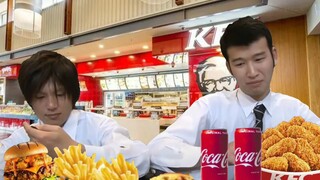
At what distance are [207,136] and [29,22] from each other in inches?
184

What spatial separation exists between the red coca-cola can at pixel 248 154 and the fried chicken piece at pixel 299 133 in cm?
28

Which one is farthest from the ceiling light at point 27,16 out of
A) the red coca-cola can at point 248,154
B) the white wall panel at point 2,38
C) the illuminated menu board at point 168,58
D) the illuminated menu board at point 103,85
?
the white wall panel at point 2,38

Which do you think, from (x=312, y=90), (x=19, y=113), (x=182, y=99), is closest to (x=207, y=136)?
(x=312, y=90)

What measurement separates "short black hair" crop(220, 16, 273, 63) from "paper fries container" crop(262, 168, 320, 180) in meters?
0.66

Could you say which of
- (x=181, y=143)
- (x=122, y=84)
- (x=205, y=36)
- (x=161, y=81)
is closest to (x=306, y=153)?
(x=181, y=143)

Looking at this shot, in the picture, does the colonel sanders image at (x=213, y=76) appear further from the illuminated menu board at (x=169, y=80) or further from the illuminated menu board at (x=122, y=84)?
the illuminated menu board at (x=122, y=84)

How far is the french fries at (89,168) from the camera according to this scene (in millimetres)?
509

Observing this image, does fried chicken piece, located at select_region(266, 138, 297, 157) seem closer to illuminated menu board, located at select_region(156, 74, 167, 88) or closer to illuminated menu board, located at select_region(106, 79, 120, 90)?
illuminated menu board, located at select_region(156, 74, 167, 88)

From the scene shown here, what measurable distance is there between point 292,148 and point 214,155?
0.30 meters

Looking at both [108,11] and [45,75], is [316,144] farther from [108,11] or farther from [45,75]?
[108,11]

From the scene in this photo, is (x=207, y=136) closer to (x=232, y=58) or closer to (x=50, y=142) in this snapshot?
(x=50, y=142)

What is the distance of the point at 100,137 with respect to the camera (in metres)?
1.40

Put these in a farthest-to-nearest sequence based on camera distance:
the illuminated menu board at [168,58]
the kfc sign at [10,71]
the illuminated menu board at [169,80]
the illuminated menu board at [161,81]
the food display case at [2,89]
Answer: the food display case at [2,89], the kfc sign at [10,71], the illuminated menu board at [161,81], the illuminated menu board at [169,80], the illuminated menu board at [168,58]

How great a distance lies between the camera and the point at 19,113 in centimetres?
645
